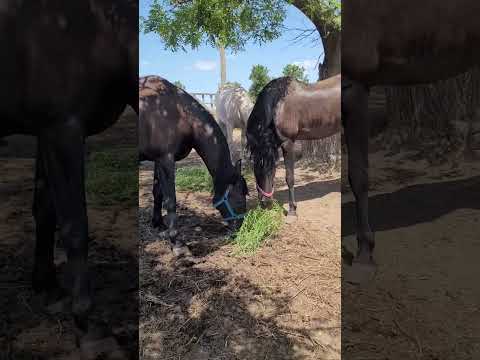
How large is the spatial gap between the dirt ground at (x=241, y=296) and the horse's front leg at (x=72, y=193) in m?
0.76

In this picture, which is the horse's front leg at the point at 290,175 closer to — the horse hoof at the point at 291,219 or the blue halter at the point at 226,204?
the horse hoof at the point at 291,219

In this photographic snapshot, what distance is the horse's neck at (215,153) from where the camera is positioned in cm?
386

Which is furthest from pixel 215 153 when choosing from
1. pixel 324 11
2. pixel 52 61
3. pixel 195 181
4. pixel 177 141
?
pixel 324 11

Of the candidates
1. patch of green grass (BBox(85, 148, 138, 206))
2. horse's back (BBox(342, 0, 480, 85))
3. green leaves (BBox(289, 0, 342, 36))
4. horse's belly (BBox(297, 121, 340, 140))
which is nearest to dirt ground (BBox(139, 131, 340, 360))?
patch of green grass (BBox(85, 148, 138, 206))

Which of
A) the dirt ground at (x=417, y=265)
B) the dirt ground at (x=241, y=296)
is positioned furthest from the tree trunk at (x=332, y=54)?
the dirt ground at (x=241, y=296)

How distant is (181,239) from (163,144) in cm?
128

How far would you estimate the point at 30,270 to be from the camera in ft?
7.59

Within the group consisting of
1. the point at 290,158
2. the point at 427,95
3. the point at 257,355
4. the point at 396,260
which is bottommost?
the point at 257,355

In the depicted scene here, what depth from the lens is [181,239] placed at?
4.26 m

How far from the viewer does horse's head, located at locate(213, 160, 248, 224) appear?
12.6 ft

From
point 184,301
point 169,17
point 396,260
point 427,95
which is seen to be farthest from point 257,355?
point 169,17

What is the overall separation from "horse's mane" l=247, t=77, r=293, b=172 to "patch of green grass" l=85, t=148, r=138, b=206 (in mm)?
2675

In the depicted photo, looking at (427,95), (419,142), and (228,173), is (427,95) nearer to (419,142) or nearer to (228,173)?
(419,142)

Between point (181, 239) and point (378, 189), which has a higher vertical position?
point (378, 189)
